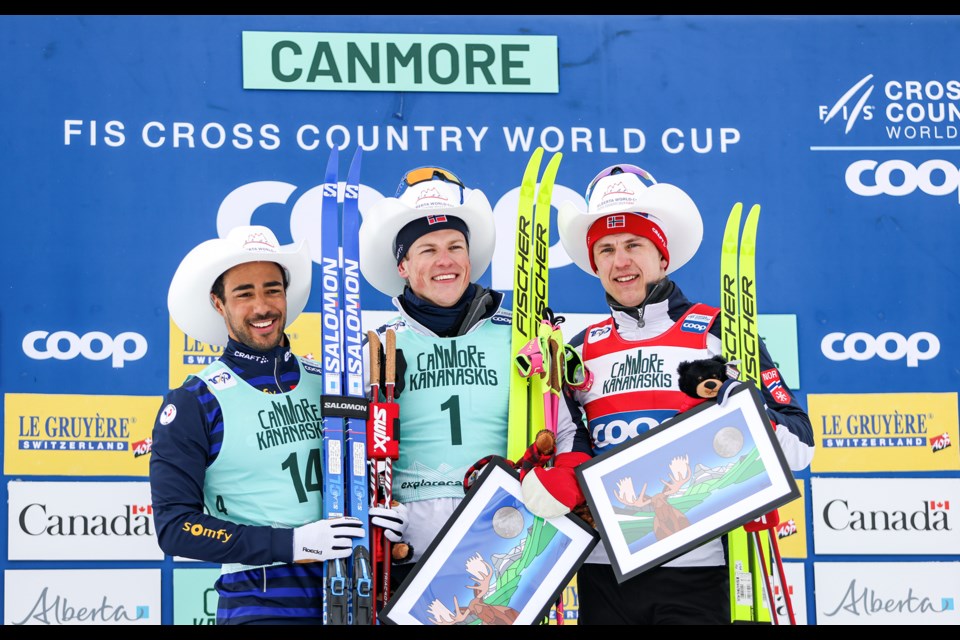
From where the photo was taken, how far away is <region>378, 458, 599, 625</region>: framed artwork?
11.6 ft

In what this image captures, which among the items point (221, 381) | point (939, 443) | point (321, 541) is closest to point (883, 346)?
point (939, 443)

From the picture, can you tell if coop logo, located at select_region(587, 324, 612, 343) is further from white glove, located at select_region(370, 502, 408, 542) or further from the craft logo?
the craft logo

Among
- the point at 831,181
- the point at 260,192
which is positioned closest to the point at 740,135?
the point at 831,181

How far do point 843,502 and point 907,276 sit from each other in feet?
3.42

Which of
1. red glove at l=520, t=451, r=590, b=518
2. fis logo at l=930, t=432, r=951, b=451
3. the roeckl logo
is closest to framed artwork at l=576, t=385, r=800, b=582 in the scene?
red glove at l=520, t=451, r=590, b=518

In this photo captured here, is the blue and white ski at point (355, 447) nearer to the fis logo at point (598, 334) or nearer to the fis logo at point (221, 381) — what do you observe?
the fis logo at point (221, 381)

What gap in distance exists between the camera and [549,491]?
3566 millimetres

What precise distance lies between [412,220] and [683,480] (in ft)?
3.78

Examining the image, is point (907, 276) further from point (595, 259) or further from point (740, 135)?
point (595, 259)

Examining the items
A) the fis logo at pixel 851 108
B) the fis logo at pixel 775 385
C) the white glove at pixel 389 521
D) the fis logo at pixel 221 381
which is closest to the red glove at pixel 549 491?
the white glove at pixel 389 521

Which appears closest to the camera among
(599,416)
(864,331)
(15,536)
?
(599,416)

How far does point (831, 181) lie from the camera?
561 cm

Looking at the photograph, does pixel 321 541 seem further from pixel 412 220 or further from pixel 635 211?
pixel 635 211

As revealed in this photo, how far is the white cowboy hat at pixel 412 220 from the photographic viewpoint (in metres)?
3.92
